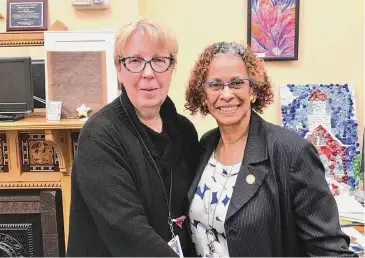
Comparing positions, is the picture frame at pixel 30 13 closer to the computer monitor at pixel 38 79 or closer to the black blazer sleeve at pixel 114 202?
the computer monitor at pixel 38 79

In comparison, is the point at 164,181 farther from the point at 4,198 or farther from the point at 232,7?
the point at 232,7

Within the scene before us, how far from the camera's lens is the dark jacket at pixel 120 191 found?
105cm

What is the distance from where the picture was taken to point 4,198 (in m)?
2.33

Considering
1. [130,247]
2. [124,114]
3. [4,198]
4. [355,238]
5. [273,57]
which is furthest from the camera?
[273,57]

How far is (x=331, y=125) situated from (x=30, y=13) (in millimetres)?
1896

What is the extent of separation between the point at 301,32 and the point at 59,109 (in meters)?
1.49

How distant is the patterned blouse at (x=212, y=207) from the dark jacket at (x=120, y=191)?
43 millimetres

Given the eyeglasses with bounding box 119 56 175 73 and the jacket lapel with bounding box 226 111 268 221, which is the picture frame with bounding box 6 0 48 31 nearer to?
the eyeglasses with bounding box 119 56 175 73

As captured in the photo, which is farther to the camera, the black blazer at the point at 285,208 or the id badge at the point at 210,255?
the id badge at the point at 210,255

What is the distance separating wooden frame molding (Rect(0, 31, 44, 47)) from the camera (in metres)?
2.22

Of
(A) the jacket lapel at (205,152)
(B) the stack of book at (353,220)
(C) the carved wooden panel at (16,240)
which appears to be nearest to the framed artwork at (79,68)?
(C) the carved wooden panel at (16,240)

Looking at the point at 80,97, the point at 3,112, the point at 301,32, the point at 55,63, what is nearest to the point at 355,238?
the point at 301,32

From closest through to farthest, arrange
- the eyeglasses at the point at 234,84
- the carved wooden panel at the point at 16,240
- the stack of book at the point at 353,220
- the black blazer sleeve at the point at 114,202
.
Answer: the black blazer sleeve at the point at 114,202 → the eyeglasses at the point at 234,84 → the stack of book at the point at 353,220 → the carved wooden panel at the point at 16,240

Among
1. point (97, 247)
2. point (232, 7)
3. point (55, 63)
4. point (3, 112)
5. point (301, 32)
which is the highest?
point (232, 7)
